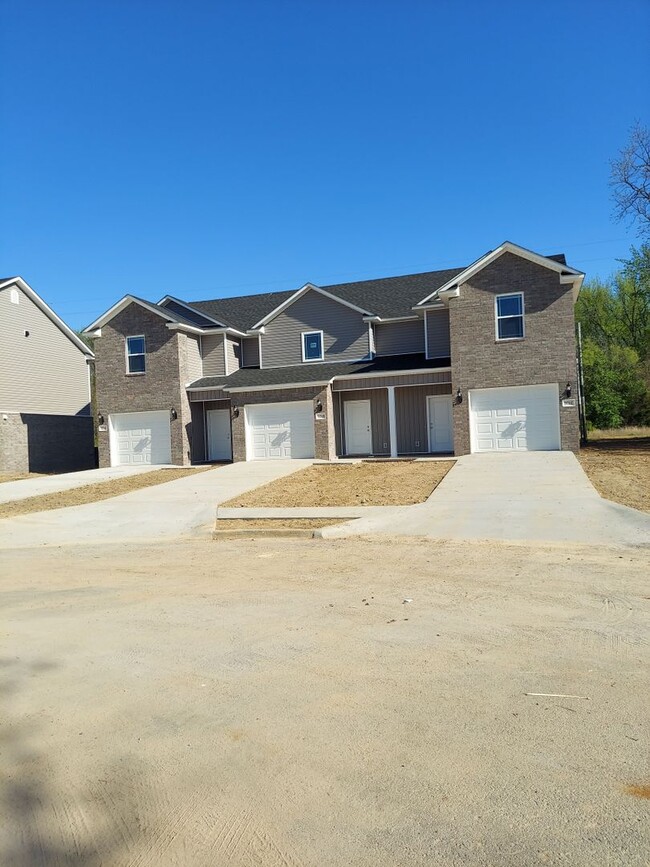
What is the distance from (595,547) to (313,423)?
16.5m

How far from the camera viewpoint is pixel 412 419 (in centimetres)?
2630

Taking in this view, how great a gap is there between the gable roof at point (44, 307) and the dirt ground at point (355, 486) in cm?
1598

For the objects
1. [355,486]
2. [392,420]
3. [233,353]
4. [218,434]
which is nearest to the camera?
[355,486]

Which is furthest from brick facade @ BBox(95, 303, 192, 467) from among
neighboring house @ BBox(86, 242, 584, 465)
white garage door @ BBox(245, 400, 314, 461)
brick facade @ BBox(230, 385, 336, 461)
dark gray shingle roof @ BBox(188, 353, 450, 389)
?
white garage door @ BBox(245, 400, 314, 461)

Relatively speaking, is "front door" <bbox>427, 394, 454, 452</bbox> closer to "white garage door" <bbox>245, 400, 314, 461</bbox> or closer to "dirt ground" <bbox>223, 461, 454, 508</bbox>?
"dirt ground" <bbox>223, 461, 454, 508</bbox>

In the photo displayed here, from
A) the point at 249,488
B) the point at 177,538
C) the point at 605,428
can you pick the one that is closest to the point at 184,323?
the point at 249,488

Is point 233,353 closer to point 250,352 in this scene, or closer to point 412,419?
point 250,352

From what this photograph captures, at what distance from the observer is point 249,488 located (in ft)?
59.7

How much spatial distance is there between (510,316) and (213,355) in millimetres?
11985

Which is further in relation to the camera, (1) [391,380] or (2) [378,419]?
(2) [378,419]

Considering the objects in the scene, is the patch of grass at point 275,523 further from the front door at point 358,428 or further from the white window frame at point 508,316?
the front door at point 358,428

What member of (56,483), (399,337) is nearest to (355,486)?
(56,483)

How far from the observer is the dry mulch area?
1702 centimetres

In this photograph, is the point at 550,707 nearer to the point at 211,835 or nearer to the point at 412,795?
the point at 412,795
